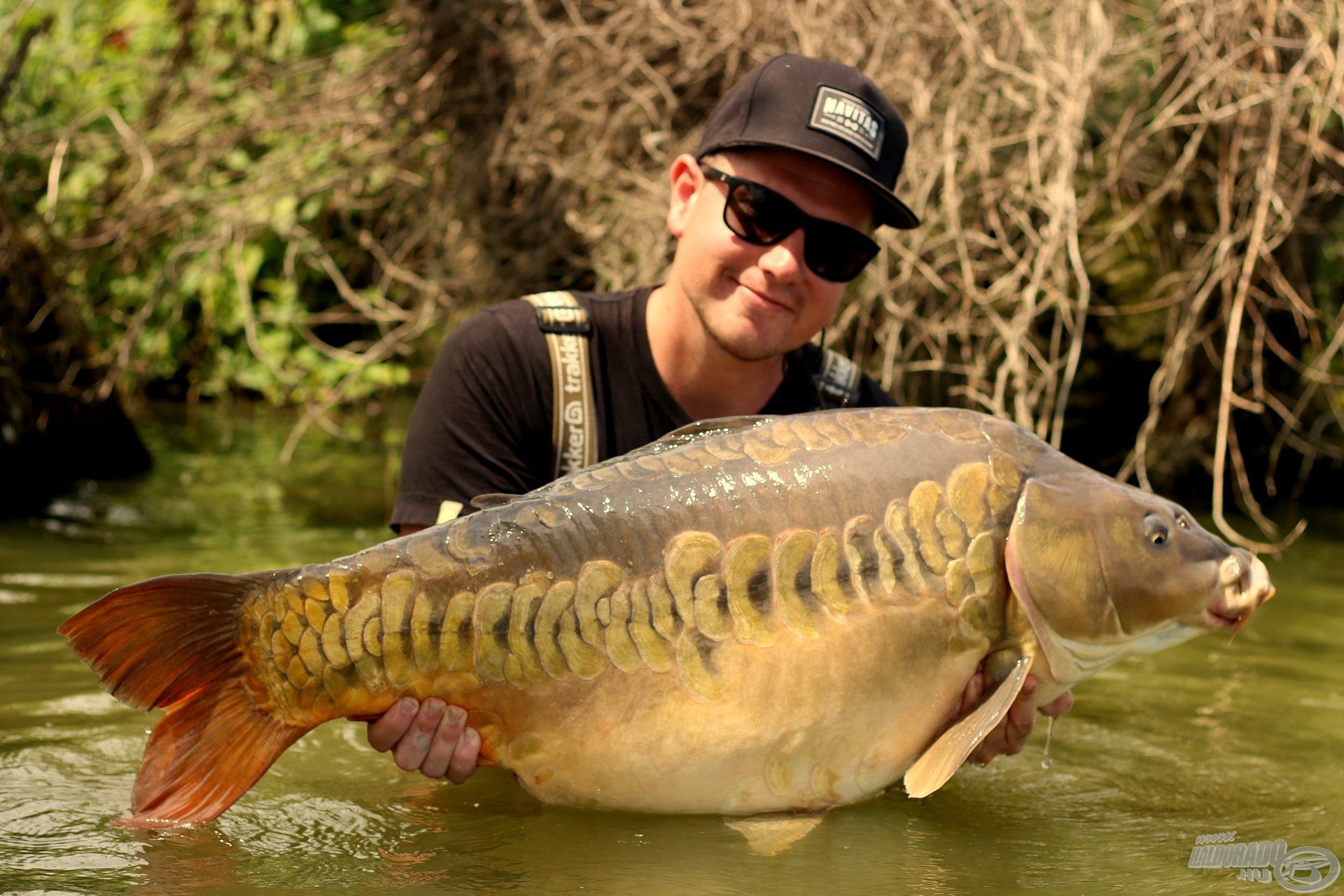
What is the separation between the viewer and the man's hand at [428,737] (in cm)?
223

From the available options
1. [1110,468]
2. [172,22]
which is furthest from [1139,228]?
[172,22]

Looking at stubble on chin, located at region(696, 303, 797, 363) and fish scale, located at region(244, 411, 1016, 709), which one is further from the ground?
stubble on chin, located at region(696, 303, 797, 363)

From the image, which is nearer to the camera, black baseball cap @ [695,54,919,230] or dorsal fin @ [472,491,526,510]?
dorsal fin @ [472,491,526,510]

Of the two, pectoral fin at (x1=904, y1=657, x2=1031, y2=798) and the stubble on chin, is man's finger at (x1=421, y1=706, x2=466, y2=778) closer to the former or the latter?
pectoral fin at (x1=904, y1=657, x2=1031, y2=798)

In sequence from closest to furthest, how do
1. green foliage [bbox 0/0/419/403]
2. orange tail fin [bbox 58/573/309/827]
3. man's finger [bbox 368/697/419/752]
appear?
1. orange tail fin [bbox 58/573/309/827]
2. man's finger [bbox 368/697/419/752]
3. green foliage [bbox 0/0/419/403]

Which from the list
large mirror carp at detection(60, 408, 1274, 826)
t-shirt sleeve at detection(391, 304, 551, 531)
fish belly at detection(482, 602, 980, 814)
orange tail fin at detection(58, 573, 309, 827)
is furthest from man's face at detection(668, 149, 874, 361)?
orange tail fin at detection(58, 573, 309, 827)

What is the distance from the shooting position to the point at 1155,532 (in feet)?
7.48

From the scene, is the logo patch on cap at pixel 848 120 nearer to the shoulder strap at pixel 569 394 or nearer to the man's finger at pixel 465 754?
the shoulder strap at pixel 569 394

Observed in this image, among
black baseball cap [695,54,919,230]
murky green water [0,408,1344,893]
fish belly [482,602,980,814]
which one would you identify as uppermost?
black baseball cap [695,54,919,230]

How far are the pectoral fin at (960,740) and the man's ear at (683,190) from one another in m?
1.33

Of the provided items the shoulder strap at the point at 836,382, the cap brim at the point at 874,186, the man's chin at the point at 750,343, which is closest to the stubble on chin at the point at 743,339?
the man's chin at the point at 750,343

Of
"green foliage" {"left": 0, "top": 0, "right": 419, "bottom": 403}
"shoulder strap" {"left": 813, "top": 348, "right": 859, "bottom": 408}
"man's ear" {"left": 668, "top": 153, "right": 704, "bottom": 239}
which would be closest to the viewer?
Answer: "man's ear" {"left": 668, "top": 153, "right": 704, "bottom": 239}

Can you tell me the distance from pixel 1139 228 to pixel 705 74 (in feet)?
6.12

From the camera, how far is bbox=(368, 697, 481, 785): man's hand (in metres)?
2.23
